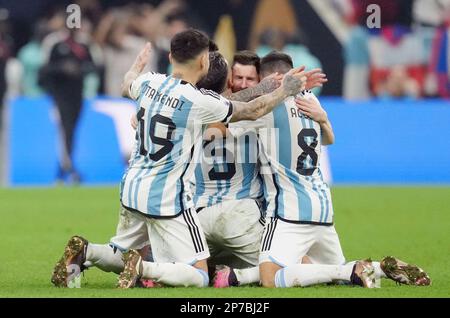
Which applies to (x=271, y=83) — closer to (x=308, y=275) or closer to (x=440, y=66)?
(x=308, y=275)

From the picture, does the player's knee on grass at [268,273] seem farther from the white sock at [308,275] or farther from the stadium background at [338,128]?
the stadium background at [338,128]

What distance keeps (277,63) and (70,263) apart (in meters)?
2.10

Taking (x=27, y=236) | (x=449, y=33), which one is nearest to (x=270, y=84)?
(x=27, y=236)

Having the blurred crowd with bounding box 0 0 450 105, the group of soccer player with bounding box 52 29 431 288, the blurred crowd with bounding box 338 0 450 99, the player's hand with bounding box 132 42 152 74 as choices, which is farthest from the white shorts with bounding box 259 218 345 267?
the blurred crowd with bounding box 338 0 450 99

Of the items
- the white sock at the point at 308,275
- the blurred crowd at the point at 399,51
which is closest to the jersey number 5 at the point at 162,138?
the white sock at the point at 308,275

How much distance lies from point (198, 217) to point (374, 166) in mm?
11079

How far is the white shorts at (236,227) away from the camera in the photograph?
847 centimetres

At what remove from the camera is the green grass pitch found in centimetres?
779

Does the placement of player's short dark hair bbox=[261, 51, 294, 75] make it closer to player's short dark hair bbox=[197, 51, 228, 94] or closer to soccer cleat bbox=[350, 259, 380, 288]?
player's short dark hair bbox=[197, 51, 228, 94]

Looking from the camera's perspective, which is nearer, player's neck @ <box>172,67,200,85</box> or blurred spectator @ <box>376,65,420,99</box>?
player's neck @ <box>172,67,200,85</box>

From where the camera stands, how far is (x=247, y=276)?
8.27 m

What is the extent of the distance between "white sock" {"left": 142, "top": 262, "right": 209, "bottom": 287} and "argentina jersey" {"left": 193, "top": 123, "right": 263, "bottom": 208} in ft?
2.57

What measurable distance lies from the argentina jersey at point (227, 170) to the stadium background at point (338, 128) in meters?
1.03
